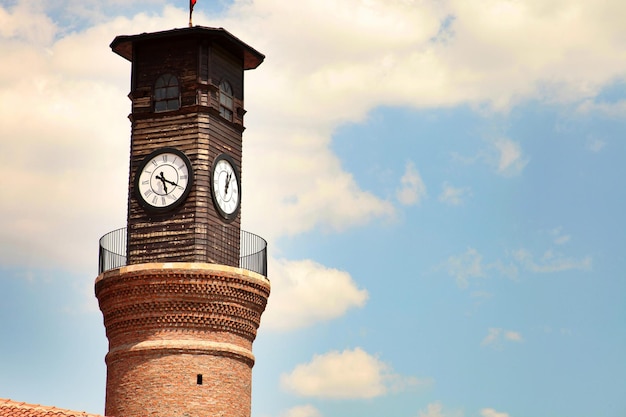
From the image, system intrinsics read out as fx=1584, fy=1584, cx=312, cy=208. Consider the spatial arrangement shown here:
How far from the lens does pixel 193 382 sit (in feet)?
135

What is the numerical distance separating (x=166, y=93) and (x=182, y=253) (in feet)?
15.5

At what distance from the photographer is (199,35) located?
4362cm

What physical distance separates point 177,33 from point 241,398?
33.5 ft

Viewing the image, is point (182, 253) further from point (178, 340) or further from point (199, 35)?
point (199, 35)

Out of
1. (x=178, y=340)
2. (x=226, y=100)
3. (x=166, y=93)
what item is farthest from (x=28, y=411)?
(x=226, y=100)

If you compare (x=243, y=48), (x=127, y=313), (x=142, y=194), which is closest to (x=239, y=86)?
(x=243, y=48)

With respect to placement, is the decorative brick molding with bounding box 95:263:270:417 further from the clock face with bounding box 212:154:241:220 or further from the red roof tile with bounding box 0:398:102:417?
the red roof tile with bounding box 0:398:102:417

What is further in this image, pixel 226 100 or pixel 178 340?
pixel 226 100

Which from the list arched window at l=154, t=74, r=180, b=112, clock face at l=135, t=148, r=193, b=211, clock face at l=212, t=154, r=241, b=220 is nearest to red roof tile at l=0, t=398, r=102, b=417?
clock face at l=135, t=148, r=193, b=211

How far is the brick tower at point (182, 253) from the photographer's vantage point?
136 feet

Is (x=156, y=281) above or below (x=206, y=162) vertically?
below

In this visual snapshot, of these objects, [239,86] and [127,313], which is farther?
[239,86]

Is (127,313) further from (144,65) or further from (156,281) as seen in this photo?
(144,65)

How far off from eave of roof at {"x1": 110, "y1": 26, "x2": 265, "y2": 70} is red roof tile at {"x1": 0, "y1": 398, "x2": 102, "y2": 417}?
37.4 ft
